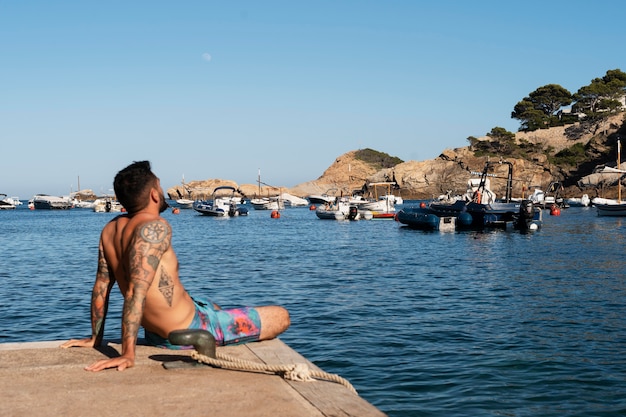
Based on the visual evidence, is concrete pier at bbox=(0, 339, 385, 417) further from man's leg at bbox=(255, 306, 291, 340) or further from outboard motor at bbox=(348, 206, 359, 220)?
outboard motor at bbox=(348, 206, 359, 220)

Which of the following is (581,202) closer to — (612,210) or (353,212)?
(612,210)

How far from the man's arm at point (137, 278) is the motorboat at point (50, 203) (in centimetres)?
15815

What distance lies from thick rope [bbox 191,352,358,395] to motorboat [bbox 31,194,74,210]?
158464 millimetres

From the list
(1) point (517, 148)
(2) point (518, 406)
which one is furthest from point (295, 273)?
(1) point (517, 148)

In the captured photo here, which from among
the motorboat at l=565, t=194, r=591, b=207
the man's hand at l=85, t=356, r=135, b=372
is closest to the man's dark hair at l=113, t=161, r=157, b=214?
the man's hand at l=85, t=356, r=135, b=372

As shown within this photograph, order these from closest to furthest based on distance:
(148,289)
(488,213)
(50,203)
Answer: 1. (148,289)
2. (488,213)
3. (50,203)

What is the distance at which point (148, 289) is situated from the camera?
5.48 m

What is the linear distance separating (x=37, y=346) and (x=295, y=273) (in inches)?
788

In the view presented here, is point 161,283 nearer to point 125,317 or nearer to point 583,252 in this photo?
point 125,317

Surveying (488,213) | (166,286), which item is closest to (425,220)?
(488,213)

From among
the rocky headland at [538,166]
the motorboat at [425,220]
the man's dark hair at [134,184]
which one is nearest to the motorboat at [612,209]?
the motorboat at [425,220]

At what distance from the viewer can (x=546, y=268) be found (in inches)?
1080

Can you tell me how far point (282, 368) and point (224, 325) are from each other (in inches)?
44.8

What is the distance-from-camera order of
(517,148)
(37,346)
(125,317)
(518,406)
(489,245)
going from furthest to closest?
(517,148) < (489,245) < (518,406) < (37,346) < (125,317)
